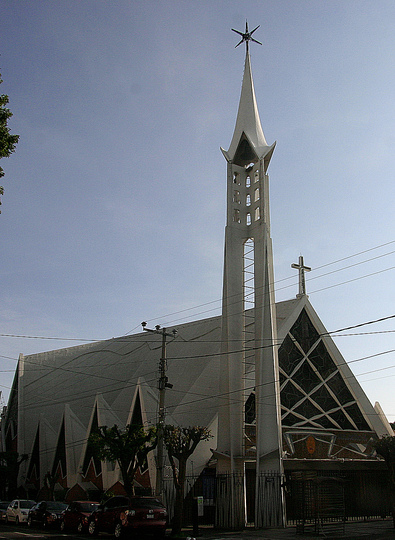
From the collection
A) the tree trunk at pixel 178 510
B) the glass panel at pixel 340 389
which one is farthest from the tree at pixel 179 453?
the glass panel at pixel 340 389

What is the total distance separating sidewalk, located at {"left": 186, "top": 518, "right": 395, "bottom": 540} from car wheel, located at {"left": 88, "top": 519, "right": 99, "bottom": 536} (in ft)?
11.7

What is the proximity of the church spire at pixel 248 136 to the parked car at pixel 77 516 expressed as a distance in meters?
20.4

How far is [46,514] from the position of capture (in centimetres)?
2680

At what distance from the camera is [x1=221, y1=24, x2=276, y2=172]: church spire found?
33.5 meters

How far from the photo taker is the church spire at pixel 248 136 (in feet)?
110

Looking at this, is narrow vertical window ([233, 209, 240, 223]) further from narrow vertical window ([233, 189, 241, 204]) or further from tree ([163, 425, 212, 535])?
tree ([163, 425, 212, 535])

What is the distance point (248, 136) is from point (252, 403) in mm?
15708

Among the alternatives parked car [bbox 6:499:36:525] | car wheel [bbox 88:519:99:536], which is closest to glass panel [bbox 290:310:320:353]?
car wheel [bbox 88:519:99:536]

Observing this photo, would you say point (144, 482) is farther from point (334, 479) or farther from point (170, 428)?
point (334, 479)

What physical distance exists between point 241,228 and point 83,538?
719 inches

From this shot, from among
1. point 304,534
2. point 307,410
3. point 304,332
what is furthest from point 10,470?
point 304,534

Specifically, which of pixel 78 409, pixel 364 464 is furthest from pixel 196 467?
pixel 78 409

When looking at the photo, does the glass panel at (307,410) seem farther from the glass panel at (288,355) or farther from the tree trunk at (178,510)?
the tree trunk at (178,510)

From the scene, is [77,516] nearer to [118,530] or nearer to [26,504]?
[118,530]
